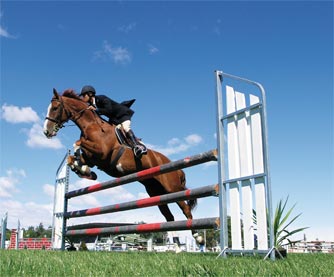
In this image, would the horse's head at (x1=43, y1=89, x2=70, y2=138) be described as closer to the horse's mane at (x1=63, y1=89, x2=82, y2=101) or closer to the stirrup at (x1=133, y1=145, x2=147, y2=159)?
the horse's mane at (x1=63, y1=89, x2=82, y2=101)

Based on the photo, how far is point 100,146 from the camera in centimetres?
545

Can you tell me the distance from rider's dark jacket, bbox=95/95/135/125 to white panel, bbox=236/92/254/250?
2.45 meters

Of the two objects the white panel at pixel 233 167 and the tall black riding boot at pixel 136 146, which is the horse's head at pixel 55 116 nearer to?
the tall black riding boot at pixel 136 146

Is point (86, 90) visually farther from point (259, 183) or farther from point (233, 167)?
point (259, 183)

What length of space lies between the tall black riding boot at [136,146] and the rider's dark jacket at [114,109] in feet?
0.83

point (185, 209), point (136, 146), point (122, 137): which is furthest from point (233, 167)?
point (122, 137)

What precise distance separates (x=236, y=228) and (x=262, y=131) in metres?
0.86

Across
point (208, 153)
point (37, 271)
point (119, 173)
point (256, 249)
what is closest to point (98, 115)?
point (119, 173)

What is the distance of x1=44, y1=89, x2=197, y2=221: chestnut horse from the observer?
5.48 metres

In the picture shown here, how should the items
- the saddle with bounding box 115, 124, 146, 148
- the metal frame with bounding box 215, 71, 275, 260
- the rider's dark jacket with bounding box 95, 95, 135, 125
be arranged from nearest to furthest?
1. the metal frame with bounding box 215, 71, 275, 260
2. the saddle with bounding box 115, 124, 146, 148
3. the rider's dark jacket with bounding box 95, 95, 135, 125

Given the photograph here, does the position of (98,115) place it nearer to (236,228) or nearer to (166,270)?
(236,228)

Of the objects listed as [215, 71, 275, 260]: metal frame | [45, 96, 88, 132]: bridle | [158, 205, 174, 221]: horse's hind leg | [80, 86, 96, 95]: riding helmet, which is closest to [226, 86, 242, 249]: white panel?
[215, 71, 275, 260]: metal frame

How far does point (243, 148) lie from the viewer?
3.40 m

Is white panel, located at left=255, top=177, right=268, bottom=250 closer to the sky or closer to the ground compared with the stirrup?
closer to the ground
